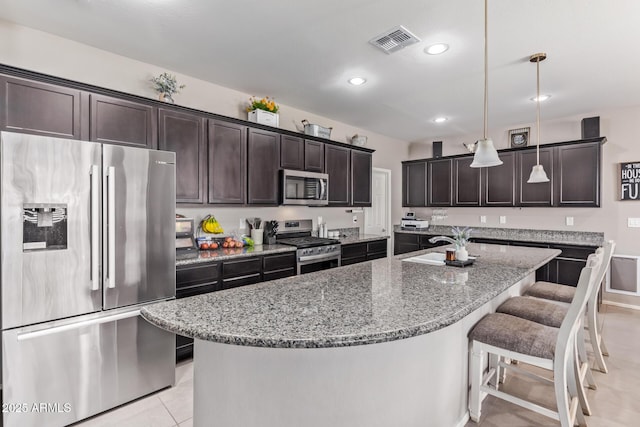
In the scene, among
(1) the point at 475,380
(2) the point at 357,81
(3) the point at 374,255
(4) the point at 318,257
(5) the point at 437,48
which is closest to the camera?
(1) the point at 475,380

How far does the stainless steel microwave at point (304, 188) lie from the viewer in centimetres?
385

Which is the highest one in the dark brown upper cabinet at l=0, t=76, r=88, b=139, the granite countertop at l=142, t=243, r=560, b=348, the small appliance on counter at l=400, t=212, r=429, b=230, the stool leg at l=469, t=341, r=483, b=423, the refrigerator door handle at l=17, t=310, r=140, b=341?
the dark brown upper cabinet at l=0, t=76, r=88, b=139

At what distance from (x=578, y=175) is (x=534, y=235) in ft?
3.53

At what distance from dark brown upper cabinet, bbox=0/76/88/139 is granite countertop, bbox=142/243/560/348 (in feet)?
5.98

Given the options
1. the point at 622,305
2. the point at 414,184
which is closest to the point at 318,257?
the point at 414,184

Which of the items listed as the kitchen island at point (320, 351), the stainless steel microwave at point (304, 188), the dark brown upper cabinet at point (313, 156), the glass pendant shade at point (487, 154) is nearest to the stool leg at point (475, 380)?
the kitchen island at point (320, 351)

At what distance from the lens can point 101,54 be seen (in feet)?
9.23

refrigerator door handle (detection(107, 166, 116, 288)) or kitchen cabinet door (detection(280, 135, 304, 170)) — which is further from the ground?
kitchen cabinet door (detection(280, 135, 304, 170))

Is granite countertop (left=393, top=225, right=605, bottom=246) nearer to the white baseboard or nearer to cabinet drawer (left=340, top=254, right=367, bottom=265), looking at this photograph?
the white baseboard

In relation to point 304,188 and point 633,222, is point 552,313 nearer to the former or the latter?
point 304,188

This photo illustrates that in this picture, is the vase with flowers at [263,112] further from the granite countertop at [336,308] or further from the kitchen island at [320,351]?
the kitchen island at [320,351]

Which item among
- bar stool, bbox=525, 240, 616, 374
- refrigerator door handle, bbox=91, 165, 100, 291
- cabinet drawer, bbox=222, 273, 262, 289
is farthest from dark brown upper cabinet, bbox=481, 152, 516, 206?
refrigerator door handle, bbox=91, 165, 100, 291

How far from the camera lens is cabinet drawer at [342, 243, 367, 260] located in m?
4.29

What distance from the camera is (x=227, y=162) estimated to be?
335cm
